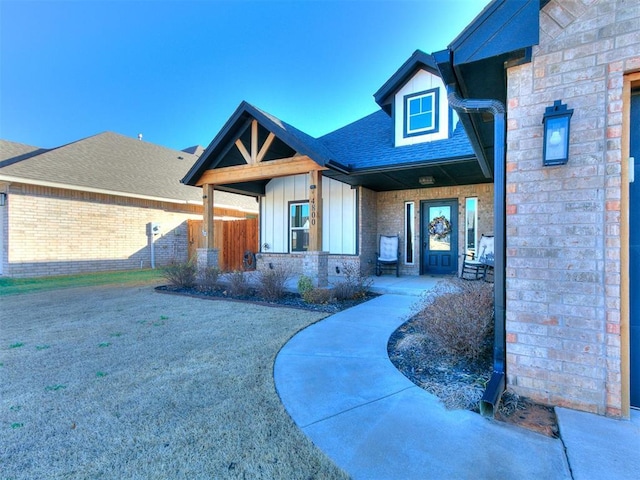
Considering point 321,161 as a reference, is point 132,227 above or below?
below

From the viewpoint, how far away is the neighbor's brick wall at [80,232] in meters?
9.65

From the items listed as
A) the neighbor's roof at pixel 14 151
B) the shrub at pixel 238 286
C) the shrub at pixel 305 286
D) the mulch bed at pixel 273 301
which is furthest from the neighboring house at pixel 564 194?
the neighbor's roof at pixel 14 151

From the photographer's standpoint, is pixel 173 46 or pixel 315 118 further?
pixel 315 118

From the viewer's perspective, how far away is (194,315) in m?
5.48

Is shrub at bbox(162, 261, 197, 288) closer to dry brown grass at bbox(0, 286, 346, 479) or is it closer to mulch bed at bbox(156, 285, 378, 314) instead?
mulch bed at bbox(156, 285, 378, 314)

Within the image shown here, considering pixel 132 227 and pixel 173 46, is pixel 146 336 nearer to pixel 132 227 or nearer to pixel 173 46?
pixel 132 227

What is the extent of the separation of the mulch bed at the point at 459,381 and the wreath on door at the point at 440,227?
5.72 m

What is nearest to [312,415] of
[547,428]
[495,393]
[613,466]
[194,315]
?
[495,393]

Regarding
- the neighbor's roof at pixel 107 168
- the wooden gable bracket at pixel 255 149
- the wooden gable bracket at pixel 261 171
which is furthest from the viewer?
the neighbor's roof at pixel 107 168

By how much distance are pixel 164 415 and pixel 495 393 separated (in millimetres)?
2453

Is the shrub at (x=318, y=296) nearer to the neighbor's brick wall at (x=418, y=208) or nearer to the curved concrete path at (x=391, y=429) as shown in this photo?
the curved concrete path at (x=391, y=429)

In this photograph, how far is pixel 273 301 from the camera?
21.5 feet

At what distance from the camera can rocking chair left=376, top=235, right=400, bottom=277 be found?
30.5ft

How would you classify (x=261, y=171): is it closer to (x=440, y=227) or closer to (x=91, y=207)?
(x=440, y=227)
